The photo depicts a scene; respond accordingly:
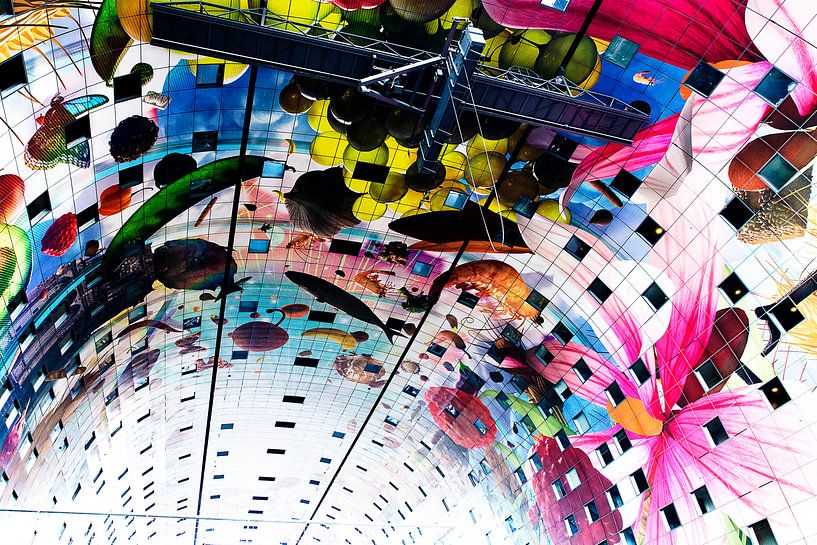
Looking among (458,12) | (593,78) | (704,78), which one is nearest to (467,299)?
(593,78)

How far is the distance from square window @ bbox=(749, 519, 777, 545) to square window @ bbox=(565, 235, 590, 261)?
10656mm

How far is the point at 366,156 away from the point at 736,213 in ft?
39.5

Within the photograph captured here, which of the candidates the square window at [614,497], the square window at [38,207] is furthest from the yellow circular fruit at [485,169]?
the square window at [614,497]

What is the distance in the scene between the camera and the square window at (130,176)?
24.0 metres

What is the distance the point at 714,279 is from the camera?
934 inches

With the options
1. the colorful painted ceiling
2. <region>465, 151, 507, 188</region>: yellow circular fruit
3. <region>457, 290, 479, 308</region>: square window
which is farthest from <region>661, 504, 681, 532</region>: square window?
<region>465, 151, 507, 188</region>: yellow circular fruit

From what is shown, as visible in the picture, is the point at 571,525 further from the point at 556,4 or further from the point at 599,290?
the point at 556,4

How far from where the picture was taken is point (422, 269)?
31469 millimetres

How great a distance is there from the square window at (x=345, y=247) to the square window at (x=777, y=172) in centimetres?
1528

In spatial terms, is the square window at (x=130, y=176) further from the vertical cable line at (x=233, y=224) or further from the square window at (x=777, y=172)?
the square window at (x=777, y=172)

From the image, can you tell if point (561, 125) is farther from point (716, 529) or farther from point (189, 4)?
point (716, 529)

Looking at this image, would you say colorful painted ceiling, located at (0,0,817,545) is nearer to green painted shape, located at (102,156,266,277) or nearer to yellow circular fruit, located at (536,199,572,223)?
green painted shape, located at (102,156,266,277)

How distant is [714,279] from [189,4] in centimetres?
1754

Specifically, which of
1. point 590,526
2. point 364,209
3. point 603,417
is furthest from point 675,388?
point 364,209
